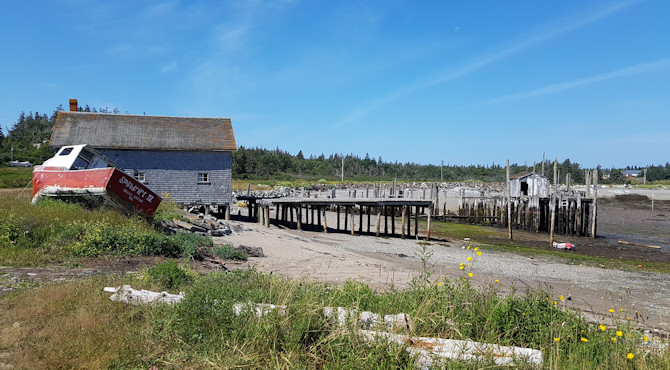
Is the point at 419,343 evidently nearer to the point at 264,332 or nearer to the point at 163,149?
the point at 264,332

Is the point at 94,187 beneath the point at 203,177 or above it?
beneath

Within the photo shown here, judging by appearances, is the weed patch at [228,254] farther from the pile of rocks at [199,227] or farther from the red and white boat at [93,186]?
the red and white boat at [93,186]

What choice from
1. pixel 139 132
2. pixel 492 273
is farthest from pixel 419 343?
pixel 139 132

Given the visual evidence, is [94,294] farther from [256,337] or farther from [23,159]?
[23,159]

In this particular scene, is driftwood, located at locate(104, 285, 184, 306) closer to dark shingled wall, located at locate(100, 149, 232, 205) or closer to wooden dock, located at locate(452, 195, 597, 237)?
dark shingled wall, located at locate(100, 149, 232, 205)

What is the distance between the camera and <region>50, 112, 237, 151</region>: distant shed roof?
26172mm

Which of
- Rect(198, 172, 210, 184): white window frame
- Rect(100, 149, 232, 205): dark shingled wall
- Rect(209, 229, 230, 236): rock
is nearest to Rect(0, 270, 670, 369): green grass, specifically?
Rect(209, 229, 230, 236): rock

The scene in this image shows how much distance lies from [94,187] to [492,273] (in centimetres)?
1415

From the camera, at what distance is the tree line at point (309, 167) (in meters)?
67.6

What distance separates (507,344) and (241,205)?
36373 mm

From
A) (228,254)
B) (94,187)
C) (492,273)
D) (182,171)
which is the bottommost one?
(492,273)

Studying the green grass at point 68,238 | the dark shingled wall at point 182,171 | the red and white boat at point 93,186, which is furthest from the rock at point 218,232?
the dark shingled wall at point 182,171

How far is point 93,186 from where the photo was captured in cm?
1514

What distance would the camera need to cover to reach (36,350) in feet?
16.8
